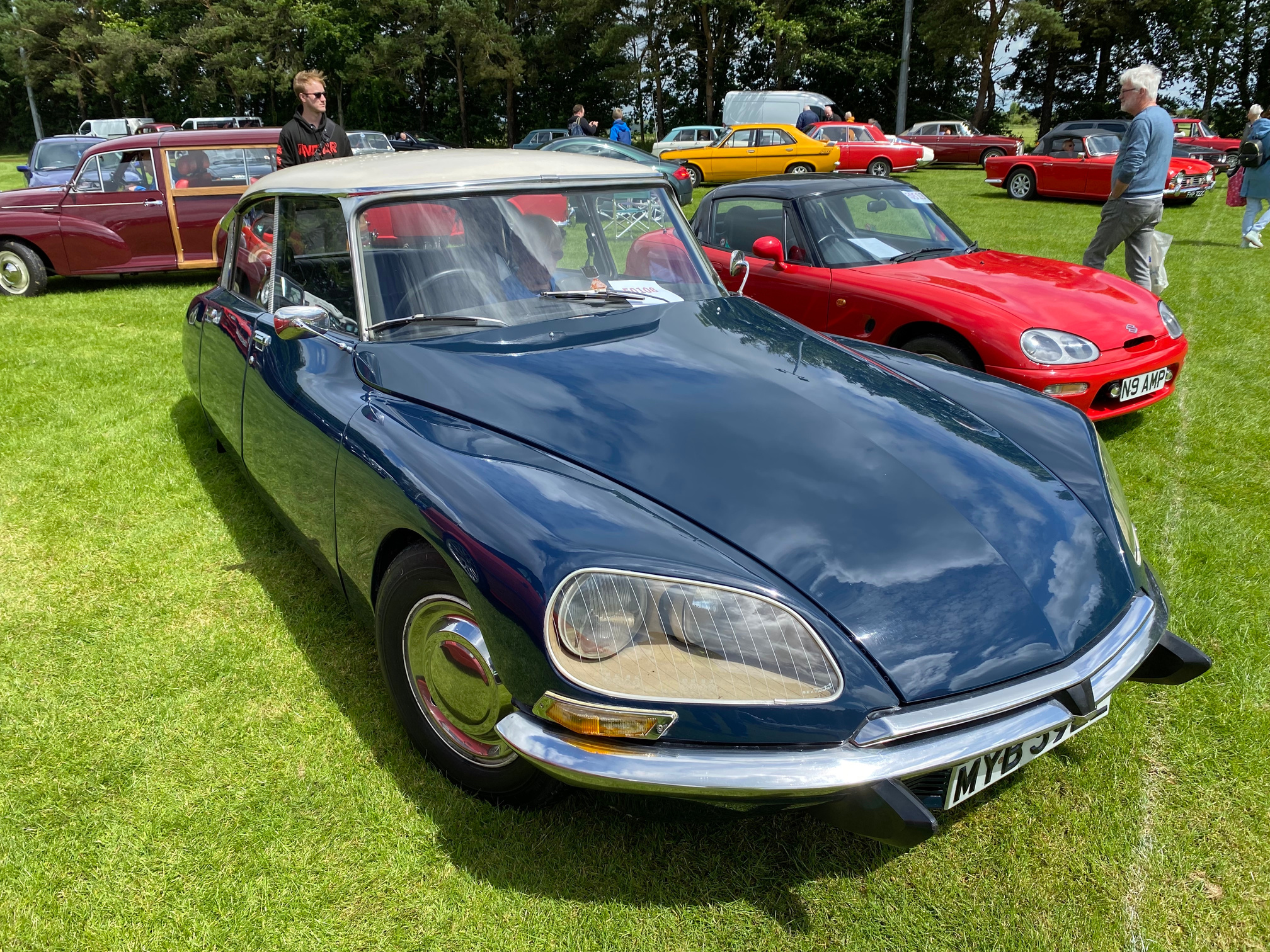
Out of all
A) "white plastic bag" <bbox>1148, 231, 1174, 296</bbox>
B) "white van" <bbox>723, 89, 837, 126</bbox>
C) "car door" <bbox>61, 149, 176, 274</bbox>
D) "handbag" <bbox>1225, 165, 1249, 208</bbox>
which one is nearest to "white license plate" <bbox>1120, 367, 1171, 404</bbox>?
"white plastic bag" <bbox>1148, 231, 1174, 296</bbox>

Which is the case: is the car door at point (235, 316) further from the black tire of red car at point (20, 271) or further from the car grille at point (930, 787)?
the black tire of red car at point (20, 271)

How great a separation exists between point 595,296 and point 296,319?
3.21 ft

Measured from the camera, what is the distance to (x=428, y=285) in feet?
8.98

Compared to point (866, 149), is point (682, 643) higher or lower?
lower

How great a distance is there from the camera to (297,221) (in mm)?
3213

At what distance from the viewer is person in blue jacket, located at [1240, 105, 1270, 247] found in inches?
407

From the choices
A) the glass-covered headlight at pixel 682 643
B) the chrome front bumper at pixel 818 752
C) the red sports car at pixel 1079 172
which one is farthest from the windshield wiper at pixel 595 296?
the red sports car at pixel 1079 172

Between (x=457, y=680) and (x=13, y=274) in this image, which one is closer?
(x=457, y=680)

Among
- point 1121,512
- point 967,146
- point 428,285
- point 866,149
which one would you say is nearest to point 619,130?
point 866,149

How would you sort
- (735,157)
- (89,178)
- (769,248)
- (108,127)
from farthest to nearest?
(108,127) < (735,157) < (89,178) < (769,248)

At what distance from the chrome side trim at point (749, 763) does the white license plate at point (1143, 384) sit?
3.51 metres

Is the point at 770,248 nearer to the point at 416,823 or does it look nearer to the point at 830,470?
the point at 830,470

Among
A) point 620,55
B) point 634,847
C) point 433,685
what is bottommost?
point 634,847

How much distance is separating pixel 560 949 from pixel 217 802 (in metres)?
1.05
